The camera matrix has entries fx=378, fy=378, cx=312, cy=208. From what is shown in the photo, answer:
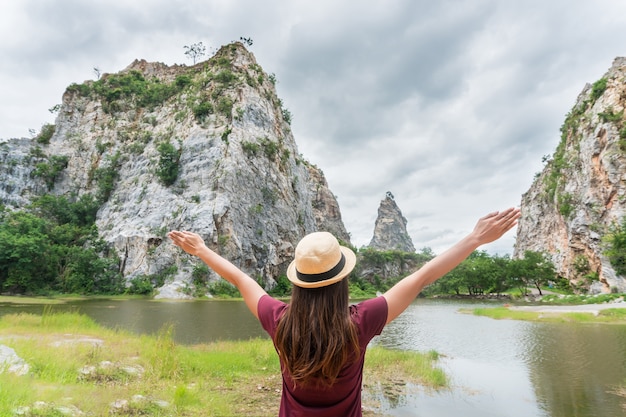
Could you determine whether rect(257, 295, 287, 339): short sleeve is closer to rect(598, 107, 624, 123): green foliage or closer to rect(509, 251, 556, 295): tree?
rect(598, 107, 624, 123): green foliage

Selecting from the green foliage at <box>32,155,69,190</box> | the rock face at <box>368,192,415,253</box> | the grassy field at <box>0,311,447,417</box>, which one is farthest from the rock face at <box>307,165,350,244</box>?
the grassy field at <box>0,311,447,417</box>

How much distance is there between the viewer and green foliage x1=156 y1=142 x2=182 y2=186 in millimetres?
55719

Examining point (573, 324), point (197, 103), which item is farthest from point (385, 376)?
point (197, 103)

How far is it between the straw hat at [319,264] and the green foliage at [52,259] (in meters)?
49.1

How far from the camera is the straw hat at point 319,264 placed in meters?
2.04

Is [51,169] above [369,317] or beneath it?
above

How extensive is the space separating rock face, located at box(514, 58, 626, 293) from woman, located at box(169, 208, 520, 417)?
4992 centimetres

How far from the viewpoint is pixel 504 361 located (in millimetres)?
14531

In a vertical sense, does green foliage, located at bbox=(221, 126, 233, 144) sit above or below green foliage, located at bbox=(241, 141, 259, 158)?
above

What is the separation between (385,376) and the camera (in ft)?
37.3

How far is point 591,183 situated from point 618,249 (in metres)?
13.4

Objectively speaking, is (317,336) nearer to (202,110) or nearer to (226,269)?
(226,269)

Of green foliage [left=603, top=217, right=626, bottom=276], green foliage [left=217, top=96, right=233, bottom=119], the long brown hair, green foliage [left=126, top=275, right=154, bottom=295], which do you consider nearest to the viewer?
the long brown hair

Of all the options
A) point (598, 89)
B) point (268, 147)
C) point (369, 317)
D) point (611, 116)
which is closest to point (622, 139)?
point (611, 116)
